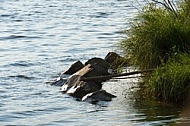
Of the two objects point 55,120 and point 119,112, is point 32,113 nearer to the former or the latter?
point 55,120

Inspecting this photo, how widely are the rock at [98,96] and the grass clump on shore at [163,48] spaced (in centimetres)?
69

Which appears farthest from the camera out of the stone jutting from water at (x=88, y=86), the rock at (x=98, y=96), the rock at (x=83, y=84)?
the rock at (x=83, y=84)

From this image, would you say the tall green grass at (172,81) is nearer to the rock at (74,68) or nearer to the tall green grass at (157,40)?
the tall green grass at (157,40)

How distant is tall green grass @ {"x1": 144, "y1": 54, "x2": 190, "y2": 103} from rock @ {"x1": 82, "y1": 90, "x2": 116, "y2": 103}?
85 centimetres

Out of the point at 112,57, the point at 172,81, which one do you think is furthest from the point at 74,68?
Answer: the point at 172,81

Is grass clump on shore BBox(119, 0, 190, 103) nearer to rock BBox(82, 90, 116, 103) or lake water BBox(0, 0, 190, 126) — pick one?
lake water BBox(0, 0, 190, 126)

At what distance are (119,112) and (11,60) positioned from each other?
23.3 feet

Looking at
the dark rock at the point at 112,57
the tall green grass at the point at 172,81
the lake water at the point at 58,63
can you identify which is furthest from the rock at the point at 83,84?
the tall green grass at the point at 172,81

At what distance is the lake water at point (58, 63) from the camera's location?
10750mm

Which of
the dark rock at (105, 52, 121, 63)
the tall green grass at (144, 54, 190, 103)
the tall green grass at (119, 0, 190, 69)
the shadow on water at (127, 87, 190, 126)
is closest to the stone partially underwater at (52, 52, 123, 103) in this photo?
the dark rock at (105, 52, 121, 63)

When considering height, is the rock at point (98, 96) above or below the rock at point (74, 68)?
below

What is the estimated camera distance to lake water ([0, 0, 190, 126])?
1075 cm

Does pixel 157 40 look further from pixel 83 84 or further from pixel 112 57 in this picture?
pixel 112 57

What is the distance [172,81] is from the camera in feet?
35.9
